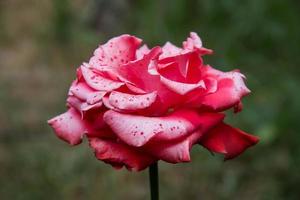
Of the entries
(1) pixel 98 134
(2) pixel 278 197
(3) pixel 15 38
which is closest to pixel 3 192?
(2) pixel 278 197

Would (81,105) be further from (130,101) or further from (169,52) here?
(169,52)

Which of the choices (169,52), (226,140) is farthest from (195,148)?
(226,140)

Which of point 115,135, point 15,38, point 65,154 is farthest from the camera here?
point 15,38

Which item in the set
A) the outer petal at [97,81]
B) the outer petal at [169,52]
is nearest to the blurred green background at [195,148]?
the outer petal at [169,52]

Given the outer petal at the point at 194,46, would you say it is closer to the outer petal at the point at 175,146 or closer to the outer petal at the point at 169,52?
the outer petal at the point at 169,52

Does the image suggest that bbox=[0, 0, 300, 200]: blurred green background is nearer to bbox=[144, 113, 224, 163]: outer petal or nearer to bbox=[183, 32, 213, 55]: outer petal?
bbox=[183, 32, 213, 55]: outer petal

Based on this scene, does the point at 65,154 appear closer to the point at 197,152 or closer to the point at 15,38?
the point at 197,152
